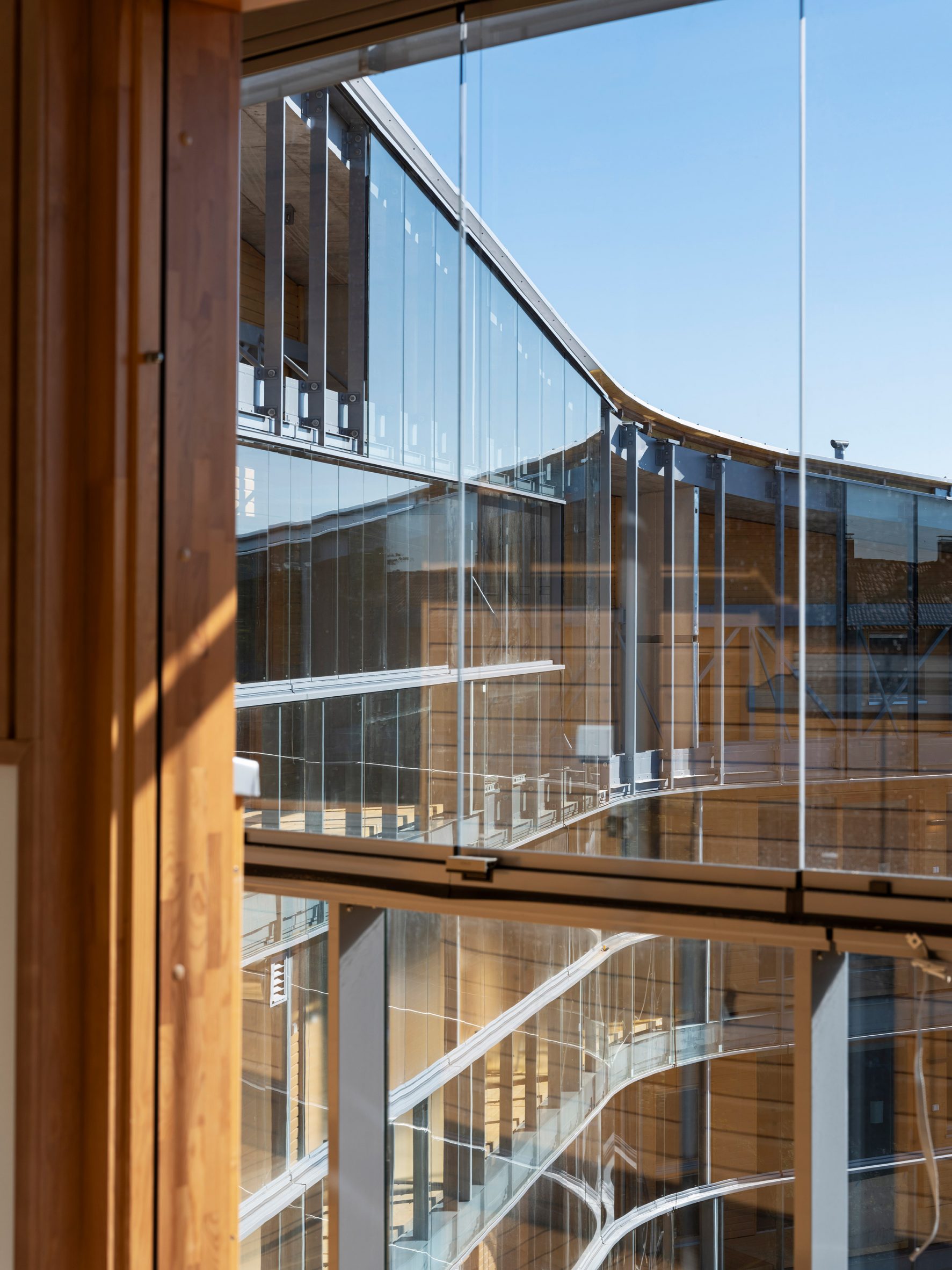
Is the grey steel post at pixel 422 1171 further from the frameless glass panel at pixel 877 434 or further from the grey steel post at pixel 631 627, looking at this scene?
the frameless glass panel at pixel 877 434

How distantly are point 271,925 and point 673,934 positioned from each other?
1200mm

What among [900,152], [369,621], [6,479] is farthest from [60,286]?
[900,152]

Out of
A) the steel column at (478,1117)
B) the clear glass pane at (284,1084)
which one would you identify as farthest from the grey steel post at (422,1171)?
the clear glass pane at (284,1084)

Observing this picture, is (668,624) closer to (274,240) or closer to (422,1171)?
(422,1171)

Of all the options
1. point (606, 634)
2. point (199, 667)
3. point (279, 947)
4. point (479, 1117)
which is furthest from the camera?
point (279, 947)

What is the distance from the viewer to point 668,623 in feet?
7.41

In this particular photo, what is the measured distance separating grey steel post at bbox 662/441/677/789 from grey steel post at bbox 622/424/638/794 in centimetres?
6

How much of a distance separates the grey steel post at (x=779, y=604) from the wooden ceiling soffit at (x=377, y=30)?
3.49 feet

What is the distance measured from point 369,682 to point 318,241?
1253mm

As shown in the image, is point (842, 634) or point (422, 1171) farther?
point (422, 1171)

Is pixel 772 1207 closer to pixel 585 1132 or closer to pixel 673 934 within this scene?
pixel 585 1132

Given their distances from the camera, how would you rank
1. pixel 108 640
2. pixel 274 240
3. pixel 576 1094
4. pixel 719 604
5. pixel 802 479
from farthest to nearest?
1. pixel 274 240
2. pixel 576 1094
3. pixel 719 604
4. pixel 802 479
5. pixel 108 640

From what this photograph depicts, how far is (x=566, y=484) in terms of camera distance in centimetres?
244

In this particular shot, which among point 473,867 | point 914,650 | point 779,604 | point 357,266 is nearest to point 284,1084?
point 473,867
